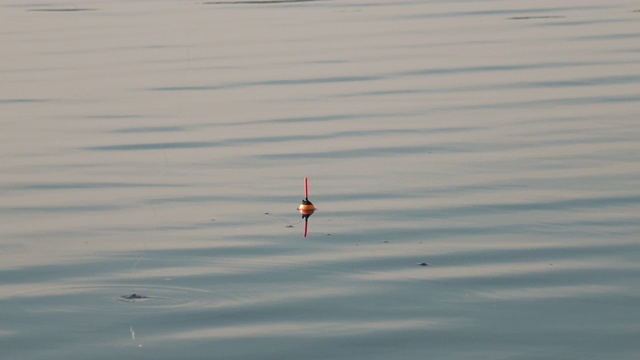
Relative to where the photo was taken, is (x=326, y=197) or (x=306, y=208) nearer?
(x=306, y=208)

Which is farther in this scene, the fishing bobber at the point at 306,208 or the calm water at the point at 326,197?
the fishing bobber at the point at 306,208

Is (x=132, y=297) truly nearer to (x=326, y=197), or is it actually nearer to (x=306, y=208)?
(x=306, y=208)

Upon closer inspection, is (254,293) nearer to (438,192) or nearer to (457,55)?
(438,192)

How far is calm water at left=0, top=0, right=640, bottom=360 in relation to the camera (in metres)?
6.35

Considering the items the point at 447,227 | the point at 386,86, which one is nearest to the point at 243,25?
the point at 386,86

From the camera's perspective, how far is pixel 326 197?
9016 mm

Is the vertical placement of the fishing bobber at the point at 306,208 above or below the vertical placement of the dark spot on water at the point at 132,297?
above

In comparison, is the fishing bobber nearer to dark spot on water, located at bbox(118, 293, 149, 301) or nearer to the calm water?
the calm water

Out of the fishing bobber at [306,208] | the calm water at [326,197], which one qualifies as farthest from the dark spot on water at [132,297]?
the fishing bobber at [306,208]

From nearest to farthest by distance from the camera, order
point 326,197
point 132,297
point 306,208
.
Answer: point 132,297 < point 306,208 < point 326,197

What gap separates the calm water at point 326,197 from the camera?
6348 mm

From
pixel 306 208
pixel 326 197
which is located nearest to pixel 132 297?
pixel 306 208

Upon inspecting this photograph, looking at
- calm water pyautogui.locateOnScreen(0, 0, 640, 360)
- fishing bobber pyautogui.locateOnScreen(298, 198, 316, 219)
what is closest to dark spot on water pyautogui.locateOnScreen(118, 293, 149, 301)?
calm water pyautogui.locateOnScreen(0, 0, 640, 360)

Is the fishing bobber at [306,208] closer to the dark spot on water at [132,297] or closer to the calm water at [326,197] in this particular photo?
the calm water at [326,197]
